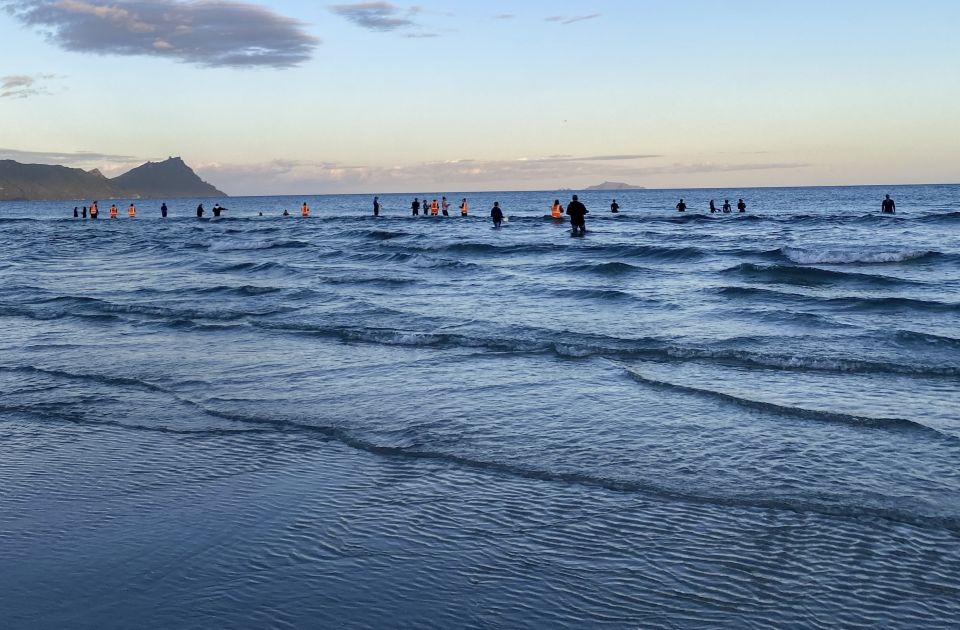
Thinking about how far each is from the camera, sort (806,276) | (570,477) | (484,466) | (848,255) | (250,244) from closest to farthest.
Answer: (570,477) → (484,466) → (806,276) → (848,255) → (250,244)

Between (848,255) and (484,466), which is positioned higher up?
(848,255)

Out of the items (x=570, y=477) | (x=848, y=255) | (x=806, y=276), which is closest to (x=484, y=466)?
(x=570, y=477)

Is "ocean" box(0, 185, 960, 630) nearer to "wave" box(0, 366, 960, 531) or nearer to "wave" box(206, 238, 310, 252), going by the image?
"wave" box(0, 366, 960, 531)

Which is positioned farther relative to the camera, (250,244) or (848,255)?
(250,244)

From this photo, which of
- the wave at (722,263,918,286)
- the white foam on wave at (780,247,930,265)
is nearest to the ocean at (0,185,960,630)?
the wave at (722,263,918,286)

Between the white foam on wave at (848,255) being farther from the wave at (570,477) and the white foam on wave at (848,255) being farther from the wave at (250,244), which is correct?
the wave at (250,244)

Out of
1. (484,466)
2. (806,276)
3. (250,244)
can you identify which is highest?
(250,244)

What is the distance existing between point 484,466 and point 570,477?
777 mm

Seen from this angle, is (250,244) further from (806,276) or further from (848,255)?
(806,276)

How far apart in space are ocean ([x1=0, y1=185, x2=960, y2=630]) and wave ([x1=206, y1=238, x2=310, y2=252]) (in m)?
21.9

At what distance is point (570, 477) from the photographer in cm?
727

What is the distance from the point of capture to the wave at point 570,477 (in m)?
6.37

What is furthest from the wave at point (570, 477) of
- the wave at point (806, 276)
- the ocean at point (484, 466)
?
the wave at point (806, 276)

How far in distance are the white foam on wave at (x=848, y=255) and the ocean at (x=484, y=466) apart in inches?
393
